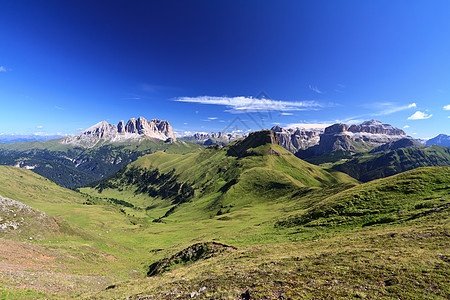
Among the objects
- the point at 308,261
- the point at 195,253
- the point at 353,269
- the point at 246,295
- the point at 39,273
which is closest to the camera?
the point at 246,295

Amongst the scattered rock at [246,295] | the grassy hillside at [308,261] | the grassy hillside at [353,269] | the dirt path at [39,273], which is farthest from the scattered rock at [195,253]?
the scattered rock at [246,295]

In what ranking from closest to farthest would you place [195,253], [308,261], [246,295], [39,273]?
1. [246,295]
2. [308,261]
3. [39,273]
4. [195,253]

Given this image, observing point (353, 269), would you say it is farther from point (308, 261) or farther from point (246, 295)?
point (246, 295)

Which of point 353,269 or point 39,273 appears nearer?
point 353,269

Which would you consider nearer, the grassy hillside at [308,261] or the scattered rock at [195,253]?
the grassy hillside at [308,261]

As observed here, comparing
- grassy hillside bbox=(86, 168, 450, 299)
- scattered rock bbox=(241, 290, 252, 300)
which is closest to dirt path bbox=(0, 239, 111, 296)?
grassy hillside bbox=(86, 168, 450, 299)

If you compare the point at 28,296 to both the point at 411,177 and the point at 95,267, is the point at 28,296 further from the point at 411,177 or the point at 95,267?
the point at 411,177

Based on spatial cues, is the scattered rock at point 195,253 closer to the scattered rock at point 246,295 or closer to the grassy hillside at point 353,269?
the grassy hillside at point 353,269

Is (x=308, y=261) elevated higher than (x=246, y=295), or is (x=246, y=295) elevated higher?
(x=246, y=295)

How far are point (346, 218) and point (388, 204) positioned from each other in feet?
37.4

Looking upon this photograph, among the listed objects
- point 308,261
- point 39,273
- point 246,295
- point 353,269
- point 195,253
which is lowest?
point 195,253

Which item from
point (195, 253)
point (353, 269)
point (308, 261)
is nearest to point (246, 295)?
point (308, 261)

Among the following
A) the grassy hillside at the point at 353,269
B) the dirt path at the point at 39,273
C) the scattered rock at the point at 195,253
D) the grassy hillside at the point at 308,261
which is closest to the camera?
the grassy hillside at the point at 353,269

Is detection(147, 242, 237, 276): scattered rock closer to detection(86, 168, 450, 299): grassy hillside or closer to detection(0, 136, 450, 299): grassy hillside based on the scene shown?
detection(0, 136, 450, 299): grassy hillside
